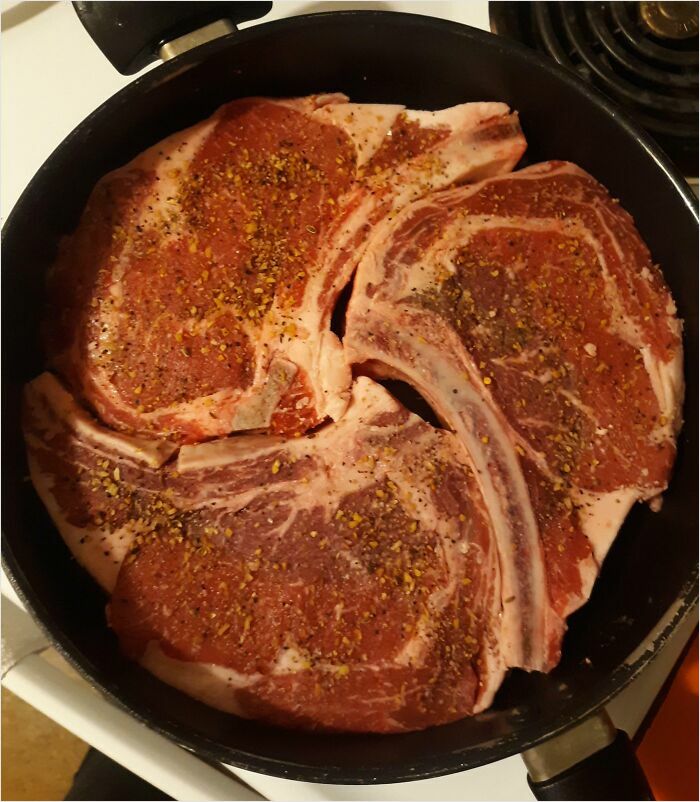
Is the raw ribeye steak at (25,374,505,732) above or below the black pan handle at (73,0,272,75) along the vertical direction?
below

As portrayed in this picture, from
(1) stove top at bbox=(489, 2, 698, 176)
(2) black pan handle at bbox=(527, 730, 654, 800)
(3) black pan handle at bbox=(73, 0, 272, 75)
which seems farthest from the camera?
(1) stove top at bbox=(489, 2, 698, 176)

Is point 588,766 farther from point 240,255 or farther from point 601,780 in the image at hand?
point 240,255

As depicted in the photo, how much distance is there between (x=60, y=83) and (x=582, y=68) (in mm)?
1285

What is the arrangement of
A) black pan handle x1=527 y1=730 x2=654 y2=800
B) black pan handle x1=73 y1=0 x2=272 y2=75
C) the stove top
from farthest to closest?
the stove top < black pan handle x1=73 y1=0 x2=272 y2=75 < black pan handle x1=527 y1=730 x2=654 y2=800

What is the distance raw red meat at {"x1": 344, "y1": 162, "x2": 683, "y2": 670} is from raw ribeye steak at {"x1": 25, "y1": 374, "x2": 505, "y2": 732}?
0.26 feet

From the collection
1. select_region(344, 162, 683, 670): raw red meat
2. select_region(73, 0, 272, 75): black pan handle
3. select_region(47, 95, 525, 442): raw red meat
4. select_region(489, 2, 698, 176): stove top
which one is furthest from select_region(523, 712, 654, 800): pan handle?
select_region(73, 0, 272, 75): black pan handle

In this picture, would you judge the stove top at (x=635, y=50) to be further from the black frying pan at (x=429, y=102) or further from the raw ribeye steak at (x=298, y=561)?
the raw ribeye steak at (x=298, y=561)

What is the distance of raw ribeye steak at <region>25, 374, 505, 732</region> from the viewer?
1489mm

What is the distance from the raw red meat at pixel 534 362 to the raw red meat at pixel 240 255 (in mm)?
109

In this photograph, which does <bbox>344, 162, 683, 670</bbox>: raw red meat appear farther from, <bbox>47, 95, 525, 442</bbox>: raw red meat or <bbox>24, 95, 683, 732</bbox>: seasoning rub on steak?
<bbox>47, 95, 525, 442</bbox>: raw red meat

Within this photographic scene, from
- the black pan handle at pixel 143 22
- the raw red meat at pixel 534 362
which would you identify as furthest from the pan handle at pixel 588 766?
the black pan handle at pixel 143 22

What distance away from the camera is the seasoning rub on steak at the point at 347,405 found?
1.50 m

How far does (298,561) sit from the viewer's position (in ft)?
4.95

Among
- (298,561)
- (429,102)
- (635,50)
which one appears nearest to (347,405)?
(298,561)
